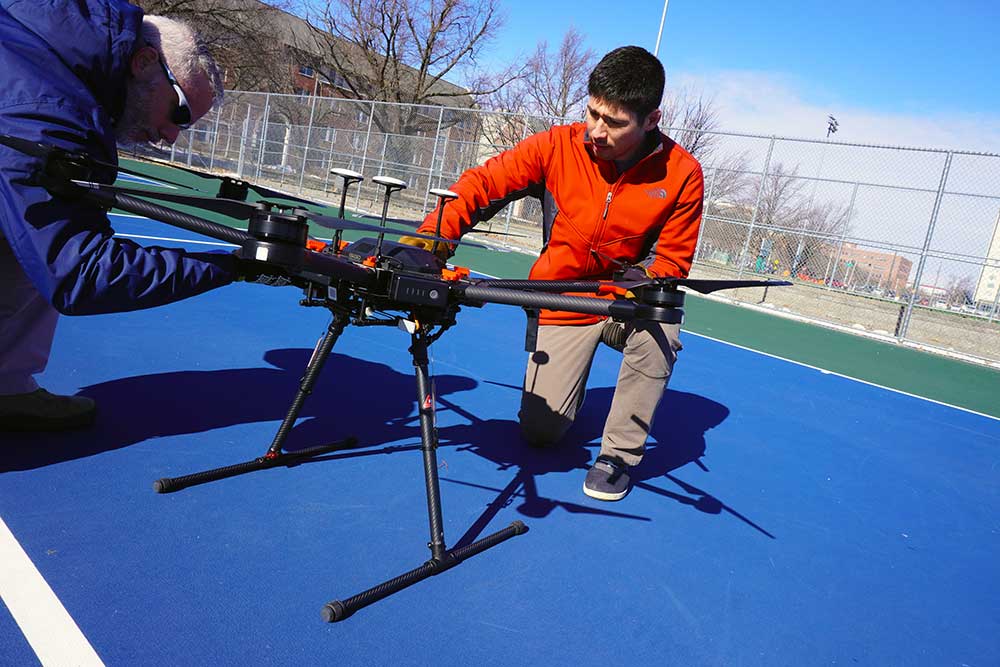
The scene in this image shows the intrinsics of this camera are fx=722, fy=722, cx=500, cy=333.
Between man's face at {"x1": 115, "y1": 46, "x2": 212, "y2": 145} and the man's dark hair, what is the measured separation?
5.50 ft

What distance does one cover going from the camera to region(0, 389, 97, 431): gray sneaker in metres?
3.03

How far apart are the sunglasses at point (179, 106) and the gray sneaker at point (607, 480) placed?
2.45 meters

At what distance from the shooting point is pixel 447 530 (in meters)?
3.02

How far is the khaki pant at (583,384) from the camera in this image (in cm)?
369

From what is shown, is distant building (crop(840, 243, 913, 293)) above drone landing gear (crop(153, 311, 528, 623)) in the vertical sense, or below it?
above

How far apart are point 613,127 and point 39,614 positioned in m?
2.91

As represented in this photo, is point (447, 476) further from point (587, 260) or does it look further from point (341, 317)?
point (587, 260)

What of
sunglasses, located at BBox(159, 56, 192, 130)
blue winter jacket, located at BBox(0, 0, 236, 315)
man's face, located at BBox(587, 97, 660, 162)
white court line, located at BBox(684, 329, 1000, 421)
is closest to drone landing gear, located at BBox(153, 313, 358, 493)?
blue winter jacket, located at BBox(0, 0, 236, 315)

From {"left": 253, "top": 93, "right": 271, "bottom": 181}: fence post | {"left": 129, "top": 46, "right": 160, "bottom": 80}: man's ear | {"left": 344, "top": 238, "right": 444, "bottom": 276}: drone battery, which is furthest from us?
{"left": 253, "top": 93, "right": 271, "bottom": 181}: fence post

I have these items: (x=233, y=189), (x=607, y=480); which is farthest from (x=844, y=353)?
(x=233, y=189)

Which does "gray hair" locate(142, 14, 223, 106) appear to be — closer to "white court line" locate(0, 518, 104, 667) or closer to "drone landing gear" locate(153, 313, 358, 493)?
"drone landing gear" locate(153, 313, 358, 493)

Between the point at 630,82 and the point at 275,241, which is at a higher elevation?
the point at 630,82

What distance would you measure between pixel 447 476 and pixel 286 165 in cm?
2432

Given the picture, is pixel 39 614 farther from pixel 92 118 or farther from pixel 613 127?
pixel 613 127
